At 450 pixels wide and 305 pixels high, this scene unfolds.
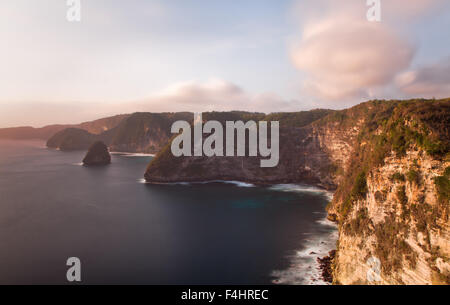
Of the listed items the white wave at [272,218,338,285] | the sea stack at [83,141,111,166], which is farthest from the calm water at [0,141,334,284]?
the sea stack at [83,141,111,166]

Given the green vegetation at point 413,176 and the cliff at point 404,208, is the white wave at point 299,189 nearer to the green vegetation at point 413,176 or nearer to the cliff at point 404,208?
the cliff at point 404,208

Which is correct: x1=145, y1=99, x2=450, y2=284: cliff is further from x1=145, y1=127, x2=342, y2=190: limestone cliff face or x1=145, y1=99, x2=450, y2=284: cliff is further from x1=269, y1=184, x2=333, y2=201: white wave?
x1=145, y1=127, x2=342, y2=190: limestone cliff face

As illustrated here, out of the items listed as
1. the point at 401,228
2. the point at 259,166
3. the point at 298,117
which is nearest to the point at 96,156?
the point at 259,166

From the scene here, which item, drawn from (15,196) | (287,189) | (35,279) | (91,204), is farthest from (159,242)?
(15,196)

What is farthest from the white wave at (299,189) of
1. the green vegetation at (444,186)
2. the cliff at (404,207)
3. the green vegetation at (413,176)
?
the green vegetation at (444,186)

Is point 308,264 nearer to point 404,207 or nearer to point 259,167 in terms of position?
point 404,207

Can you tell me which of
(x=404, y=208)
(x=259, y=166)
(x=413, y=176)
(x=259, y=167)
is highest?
(x=413, y=176)
